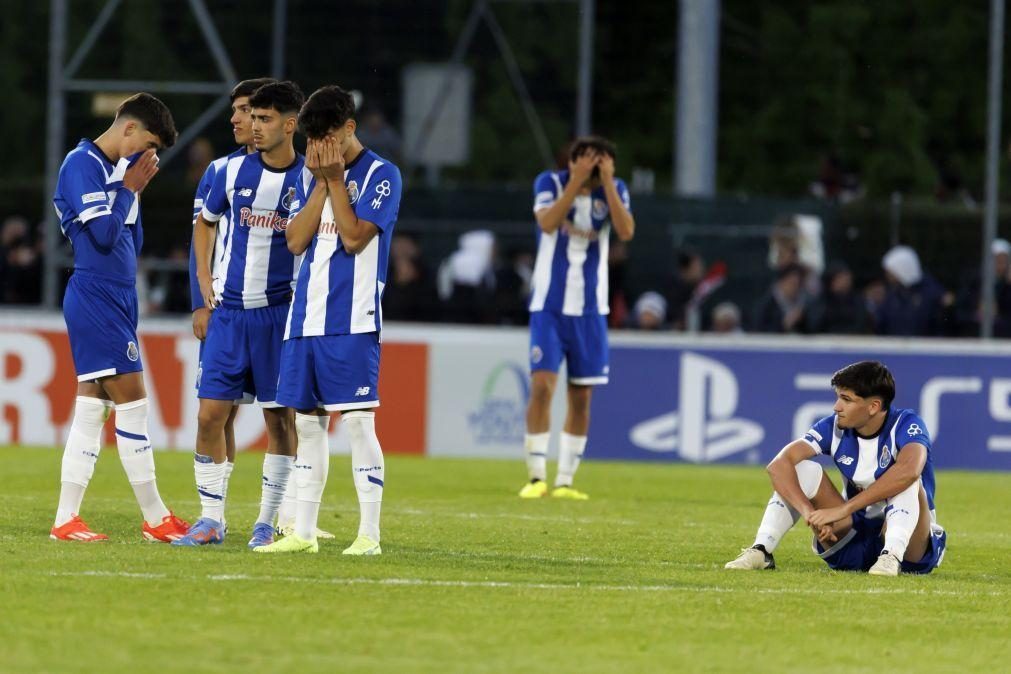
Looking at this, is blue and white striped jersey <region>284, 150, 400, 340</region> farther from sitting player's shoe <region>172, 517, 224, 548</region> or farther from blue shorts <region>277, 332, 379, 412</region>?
sitting player's shoe <region>172, 517, 224, 548</region>

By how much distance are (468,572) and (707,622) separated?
144 cm

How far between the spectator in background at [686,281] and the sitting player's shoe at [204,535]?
8.29 metres

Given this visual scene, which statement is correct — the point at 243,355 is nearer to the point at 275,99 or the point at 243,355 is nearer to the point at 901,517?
the point at 275,99

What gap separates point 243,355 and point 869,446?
2.84 m

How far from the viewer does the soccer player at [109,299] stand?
30.0 feet

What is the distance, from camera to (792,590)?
8.23 meters

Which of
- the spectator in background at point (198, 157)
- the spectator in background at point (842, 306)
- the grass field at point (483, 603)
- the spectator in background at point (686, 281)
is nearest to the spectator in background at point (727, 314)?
the spectator in background at point (686, 281)

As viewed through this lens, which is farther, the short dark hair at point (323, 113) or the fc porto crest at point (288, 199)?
the fc porto crest at point (288, 199)

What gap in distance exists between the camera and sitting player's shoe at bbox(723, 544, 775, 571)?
29.1 feet

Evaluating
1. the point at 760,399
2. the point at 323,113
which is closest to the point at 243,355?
the point at 323,113

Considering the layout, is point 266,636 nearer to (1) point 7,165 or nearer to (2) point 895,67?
(1) point 7,165

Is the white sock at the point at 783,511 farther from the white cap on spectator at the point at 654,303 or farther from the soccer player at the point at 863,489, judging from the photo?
the white cap on spectator at the point at 654,303

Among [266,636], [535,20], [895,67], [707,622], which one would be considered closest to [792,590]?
[707,622]

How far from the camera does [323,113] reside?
8.48 meters
